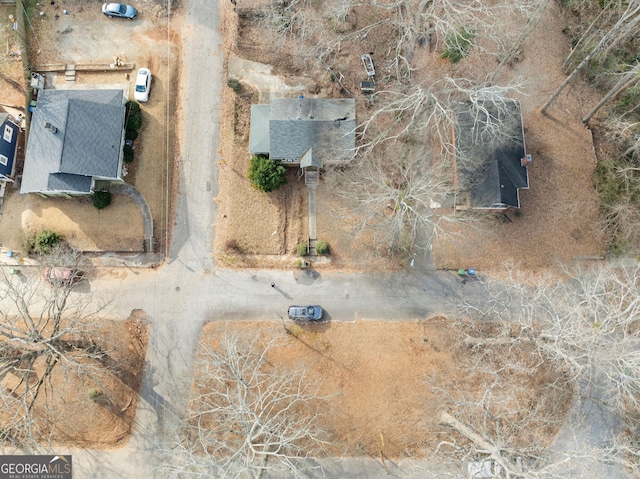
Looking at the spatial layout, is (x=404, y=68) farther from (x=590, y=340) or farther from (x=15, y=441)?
(x=15, y=441)

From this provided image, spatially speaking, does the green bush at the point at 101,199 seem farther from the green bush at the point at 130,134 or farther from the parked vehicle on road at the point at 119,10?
the parked vehicle on road at the point at 119,10

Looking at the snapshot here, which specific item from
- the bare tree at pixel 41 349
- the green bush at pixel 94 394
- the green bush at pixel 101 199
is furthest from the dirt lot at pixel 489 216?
the green bush at pixel 94 394

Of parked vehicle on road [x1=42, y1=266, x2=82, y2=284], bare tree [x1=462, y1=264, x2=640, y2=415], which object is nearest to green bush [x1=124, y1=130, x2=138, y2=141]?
parked vehicle on road [x1=42, y1=266, x2=82, y2=284]

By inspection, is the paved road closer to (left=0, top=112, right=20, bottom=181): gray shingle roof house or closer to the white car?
the white car

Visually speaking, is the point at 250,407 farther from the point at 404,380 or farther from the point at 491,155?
the point at 491,155

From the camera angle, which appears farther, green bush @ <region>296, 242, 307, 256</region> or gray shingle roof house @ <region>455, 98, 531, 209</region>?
green bush @ <region>296, 242, 307, 256</region>

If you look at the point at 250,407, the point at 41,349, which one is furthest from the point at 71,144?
the point at 250,407

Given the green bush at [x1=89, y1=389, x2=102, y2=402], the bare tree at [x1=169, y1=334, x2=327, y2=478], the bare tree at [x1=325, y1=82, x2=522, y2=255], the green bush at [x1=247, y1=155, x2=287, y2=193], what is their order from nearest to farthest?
the bare tree at [x1=169, y1=334, x2=327, y2=478] → the green bush at [x1=89, y1=389, x2=102, y2=402] → the green bush at [x1=247, y1=155, x2=287, y2=193] → the bare tree at [x1=325, y1=82, x2=522, y2=255]
